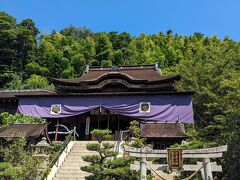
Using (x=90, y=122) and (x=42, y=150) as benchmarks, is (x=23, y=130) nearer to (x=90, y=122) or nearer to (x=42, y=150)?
(x=42, y=150)

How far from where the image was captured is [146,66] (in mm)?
26891

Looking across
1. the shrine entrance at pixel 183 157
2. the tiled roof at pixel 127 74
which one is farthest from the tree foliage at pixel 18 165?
the tiled roof at pixel 127 74

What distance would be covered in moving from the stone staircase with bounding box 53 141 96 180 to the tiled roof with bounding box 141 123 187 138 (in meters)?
3.34

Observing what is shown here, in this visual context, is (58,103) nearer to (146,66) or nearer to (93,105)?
(93,105)

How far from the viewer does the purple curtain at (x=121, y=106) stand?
19016 mm

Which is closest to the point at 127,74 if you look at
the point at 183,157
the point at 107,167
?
the point at 107,167

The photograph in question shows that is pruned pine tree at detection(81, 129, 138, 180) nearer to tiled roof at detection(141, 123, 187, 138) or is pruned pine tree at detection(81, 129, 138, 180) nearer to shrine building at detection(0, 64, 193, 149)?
tiled roof at detection(141, 123, 187, 138)

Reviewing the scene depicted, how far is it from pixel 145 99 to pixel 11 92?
11.1 meters

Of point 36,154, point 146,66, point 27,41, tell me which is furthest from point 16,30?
point 36,154

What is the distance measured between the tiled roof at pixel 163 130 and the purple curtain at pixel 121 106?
1.82m

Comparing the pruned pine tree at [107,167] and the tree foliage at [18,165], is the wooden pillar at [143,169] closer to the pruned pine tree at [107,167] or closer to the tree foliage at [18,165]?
the pruned pine tree at [107,167]

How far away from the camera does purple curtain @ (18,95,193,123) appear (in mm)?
19016

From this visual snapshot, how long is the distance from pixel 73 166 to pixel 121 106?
672cm

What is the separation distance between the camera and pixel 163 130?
53.8ft
